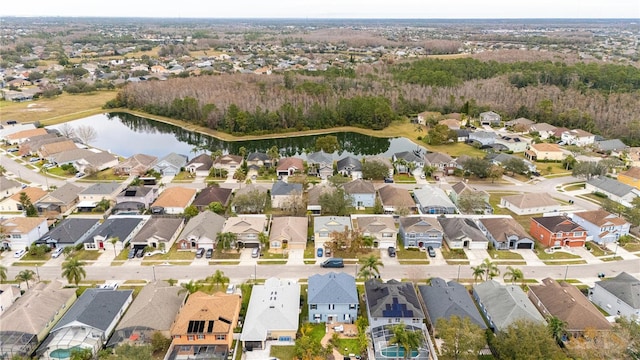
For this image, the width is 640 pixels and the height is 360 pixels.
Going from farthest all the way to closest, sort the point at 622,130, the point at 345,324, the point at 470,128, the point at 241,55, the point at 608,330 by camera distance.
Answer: the point at 241,55
the point at 470,128
the point at 622,130
the point at 345,324
the point at 608,330

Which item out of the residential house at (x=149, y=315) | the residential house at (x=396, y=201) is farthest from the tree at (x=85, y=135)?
the residential house at (x=396, y=201)

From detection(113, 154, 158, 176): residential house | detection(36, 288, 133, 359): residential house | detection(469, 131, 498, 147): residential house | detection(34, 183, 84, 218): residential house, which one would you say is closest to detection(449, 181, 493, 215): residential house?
detection(469, 131, 498, 147): residential house

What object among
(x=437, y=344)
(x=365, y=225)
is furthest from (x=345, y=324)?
(x=365, y=225)

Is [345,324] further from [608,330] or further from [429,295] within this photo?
[608,330]

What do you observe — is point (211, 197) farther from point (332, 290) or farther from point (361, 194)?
point (332, 290)

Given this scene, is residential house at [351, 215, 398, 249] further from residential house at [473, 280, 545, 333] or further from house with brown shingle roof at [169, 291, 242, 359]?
house with brown shingle roof at [169, 291, 242, 359]

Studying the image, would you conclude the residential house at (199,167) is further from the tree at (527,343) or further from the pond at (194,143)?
the tree at (527,343)
